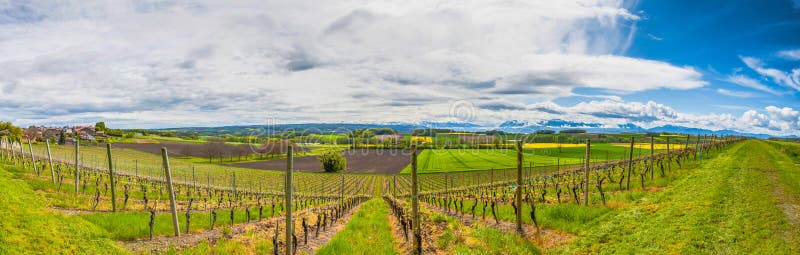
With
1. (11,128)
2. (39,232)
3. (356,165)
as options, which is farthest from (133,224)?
(356,165)

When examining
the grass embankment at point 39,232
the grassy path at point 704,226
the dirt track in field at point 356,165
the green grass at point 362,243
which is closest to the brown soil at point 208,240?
the green grass at point 362,243

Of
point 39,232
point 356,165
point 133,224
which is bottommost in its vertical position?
point 356,165

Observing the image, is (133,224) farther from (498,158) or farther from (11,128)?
(498,158)

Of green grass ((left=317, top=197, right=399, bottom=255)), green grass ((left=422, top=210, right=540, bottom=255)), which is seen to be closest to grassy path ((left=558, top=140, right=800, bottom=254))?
green grass ((left=422, top=210, right=540, bottom=255))

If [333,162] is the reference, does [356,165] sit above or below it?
below

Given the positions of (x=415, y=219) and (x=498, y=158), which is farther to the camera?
(x=498, y=158)

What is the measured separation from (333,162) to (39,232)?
102030 mm

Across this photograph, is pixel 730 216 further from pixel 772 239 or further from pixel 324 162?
pixel 324 162

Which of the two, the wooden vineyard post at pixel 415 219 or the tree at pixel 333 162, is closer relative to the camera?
the wooden vineyard post at pixel 415 219

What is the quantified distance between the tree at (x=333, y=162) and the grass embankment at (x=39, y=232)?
9963 cm

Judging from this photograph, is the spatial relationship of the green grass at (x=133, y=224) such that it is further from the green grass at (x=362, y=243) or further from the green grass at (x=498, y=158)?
the green grass at (x=498, y=158)

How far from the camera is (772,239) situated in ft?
23.6

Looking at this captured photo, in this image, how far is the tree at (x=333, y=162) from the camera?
10675 cm

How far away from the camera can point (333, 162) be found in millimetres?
107188
